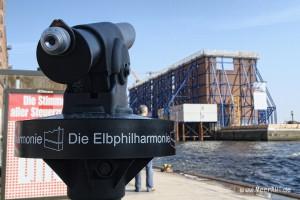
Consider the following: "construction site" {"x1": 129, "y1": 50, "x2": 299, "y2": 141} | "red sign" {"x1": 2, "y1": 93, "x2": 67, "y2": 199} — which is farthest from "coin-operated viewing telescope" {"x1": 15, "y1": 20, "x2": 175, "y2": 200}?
"construction site" {"x1": 129, "y1": 50, "x2": 299, "y2": 141}

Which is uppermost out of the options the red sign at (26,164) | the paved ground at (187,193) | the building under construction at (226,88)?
the building under construction at (226,88)

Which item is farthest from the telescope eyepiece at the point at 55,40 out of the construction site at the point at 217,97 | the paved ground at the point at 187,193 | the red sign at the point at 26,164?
the construction site at the point at 217,97

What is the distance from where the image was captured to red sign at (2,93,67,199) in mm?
6852

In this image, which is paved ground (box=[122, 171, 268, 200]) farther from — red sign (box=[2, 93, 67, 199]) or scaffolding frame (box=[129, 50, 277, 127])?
scaffolding frame (box=[129, 50, 277, 127])

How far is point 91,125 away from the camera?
9.21 feet

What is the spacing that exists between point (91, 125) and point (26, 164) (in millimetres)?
4501

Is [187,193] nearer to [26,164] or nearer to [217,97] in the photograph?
[26,164]

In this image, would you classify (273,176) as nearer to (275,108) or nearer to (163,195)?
(163,195)

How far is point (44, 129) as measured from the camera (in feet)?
9.59

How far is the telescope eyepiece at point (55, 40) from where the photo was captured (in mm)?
2664

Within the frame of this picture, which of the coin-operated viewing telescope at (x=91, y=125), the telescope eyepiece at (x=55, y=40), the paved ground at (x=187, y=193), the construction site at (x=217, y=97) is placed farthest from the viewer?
the construction site at (x=217, y=97)

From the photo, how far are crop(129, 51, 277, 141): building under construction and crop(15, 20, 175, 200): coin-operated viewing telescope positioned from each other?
82.4 meters

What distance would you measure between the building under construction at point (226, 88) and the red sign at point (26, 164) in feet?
258

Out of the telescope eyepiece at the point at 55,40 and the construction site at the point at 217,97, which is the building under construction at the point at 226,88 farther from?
the telescope eyepiece at the point at 55,40
